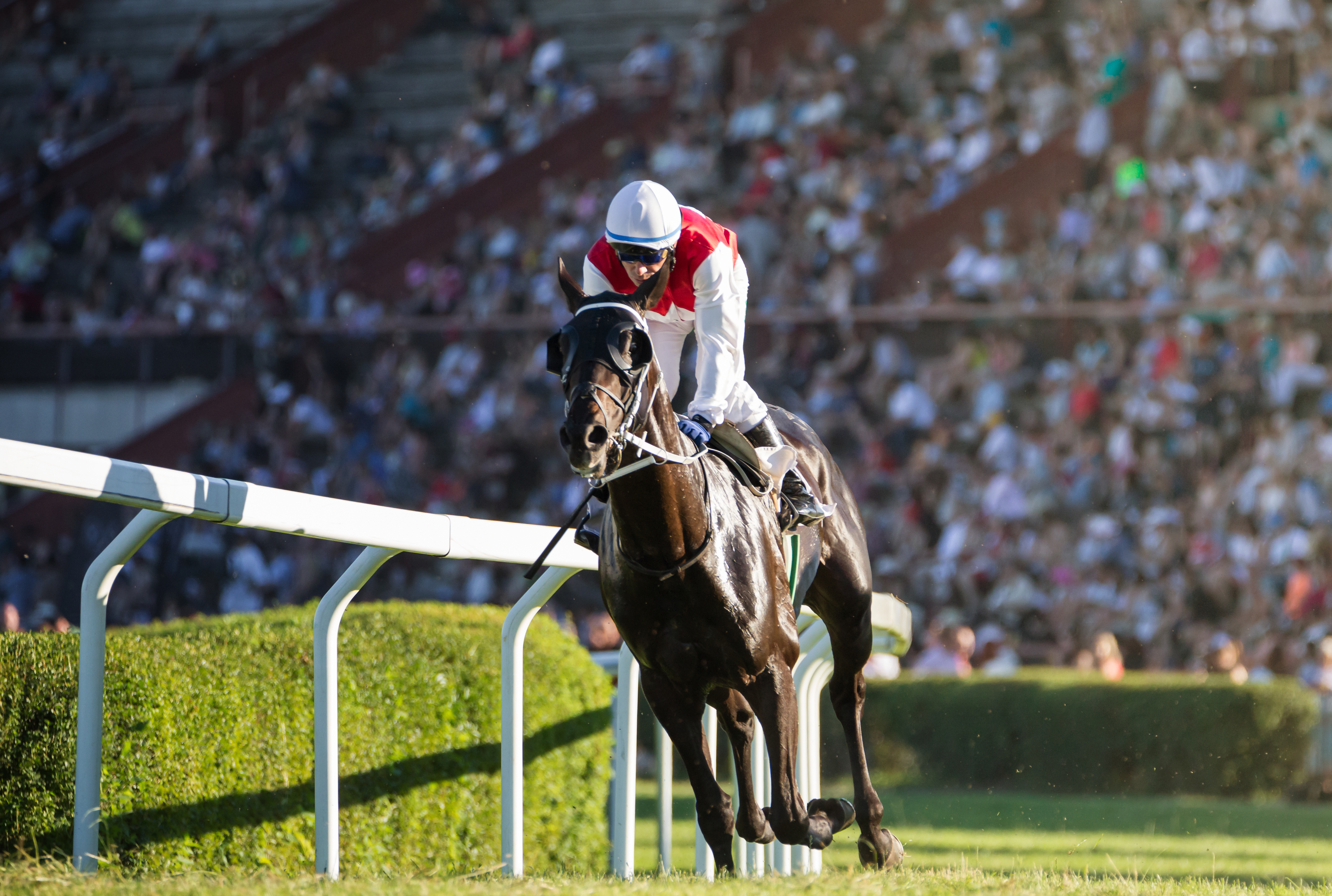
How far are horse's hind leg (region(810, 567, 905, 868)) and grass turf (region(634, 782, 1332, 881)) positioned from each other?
1.21m

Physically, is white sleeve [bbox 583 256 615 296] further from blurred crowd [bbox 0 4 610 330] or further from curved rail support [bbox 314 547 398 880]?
blurred crowd [bbox 0 4 610 330]

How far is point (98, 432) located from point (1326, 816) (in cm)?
1371

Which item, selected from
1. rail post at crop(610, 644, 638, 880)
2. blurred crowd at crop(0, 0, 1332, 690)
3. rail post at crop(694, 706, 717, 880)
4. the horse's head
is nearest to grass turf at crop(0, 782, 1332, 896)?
rail post at crop(694, 706, 717, 880)

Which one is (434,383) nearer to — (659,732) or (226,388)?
(226,388)

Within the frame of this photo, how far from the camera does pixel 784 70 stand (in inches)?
702

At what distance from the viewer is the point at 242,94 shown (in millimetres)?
20656

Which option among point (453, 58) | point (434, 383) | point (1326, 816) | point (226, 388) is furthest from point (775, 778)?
point (453, 58)

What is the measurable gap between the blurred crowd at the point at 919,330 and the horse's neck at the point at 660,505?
8.70 meters

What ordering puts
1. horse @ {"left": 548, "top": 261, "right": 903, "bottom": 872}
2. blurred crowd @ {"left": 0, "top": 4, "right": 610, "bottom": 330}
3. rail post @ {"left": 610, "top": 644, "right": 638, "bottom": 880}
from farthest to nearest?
blurred crowd @ {"left": 0, "top": 4, "right": 610, "bottom": 330}
rail post @ {"left": 610, "top": 644, "right": 638, "bottom": 880}
horse @ {"left": 548, "top": 261, "right": 903, "bottom": 872}

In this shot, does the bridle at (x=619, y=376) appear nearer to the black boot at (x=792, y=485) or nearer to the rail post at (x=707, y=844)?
the black boot at (x=792, y=485)

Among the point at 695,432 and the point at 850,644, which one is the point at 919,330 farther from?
the point at 695,432

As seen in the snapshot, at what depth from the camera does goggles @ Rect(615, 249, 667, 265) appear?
3752 mm

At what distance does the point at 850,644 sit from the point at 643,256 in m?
1.57

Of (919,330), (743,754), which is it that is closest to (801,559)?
(743,754)
